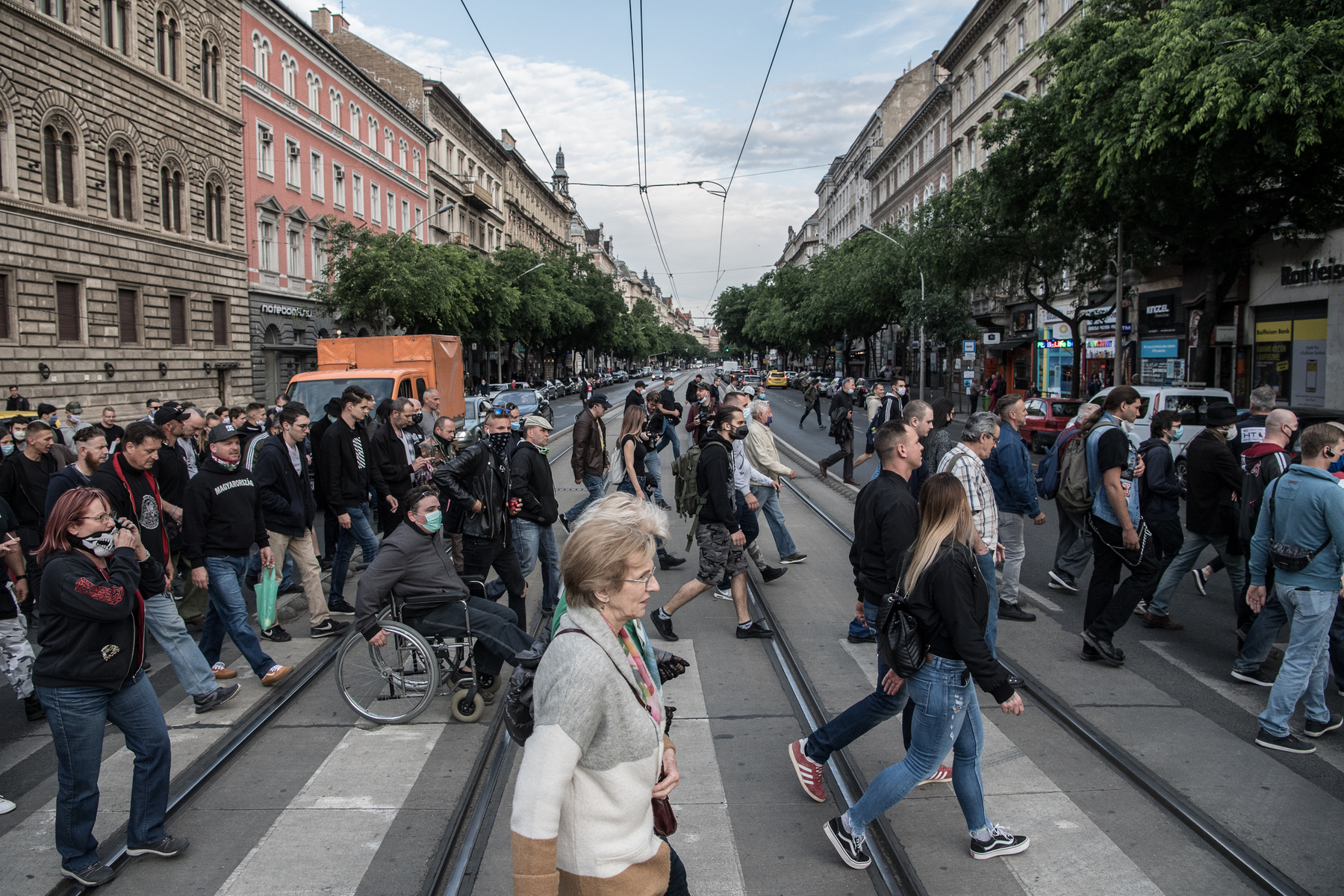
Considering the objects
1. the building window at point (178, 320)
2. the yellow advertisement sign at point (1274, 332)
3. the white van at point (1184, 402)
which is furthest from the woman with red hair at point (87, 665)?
the building window at point (178, 320)

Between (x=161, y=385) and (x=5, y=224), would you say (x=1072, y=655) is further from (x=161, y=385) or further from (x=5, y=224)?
(x=161, y=385)

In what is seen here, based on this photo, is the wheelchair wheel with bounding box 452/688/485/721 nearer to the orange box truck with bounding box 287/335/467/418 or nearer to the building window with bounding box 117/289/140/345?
the orange box truck with bounding box 287/335/467/418

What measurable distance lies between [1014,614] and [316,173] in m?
36.9

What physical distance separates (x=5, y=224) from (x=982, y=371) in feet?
124

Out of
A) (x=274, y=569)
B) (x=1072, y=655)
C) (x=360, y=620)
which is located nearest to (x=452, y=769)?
(x=360, y=620)

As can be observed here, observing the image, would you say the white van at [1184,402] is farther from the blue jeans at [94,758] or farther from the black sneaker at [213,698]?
the blue jeans at [94,758]

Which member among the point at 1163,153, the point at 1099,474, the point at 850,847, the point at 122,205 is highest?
the point at 122,205

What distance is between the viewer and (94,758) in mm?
3924

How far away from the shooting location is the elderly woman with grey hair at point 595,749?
7.13 feet

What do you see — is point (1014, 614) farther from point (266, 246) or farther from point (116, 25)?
point (266, 246)

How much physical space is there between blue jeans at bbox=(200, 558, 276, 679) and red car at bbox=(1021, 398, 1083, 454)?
18013mm

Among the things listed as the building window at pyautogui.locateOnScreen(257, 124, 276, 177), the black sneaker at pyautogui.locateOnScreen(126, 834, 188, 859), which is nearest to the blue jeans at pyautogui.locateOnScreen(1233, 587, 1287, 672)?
the black sneaker at pyautogui.locateOnScreen(126, 834, 188, 859)

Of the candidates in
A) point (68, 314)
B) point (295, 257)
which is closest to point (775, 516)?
point (68, 314)

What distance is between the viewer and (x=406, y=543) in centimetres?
559
